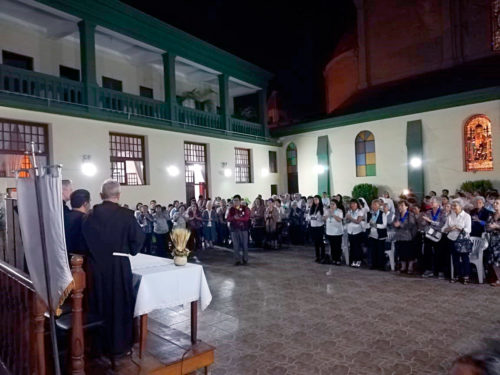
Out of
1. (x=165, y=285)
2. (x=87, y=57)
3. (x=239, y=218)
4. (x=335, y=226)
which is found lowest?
(x=335, y=226)

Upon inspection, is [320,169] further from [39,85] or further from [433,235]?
[39,85]

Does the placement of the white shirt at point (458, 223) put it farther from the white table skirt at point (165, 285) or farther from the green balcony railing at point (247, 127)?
the green balcony railing at point (247, 127)

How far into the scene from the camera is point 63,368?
395cm

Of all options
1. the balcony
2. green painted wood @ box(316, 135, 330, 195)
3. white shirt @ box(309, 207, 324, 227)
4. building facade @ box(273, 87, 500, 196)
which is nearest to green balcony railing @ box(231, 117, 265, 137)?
the balcony

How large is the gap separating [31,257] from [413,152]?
17.4 meters

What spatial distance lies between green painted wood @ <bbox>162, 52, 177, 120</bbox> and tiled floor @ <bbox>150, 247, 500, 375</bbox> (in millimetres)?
9694

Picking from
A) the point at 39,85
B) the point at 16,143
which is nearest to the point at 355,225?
the point at 16,143

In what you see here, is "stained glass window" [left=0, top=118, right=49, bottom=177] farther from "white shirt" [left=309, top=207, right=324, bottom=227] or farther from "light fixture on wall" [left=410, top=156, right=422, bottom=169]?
"light fixture on wall" [left=410, top=156, right=422, bottom=169]

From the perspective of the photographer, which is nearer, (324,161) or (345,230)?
(345,230)

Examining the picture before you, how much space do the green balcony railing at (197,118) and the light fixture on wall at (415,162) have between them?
9612mm

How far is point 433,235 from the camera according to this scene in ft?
28.6

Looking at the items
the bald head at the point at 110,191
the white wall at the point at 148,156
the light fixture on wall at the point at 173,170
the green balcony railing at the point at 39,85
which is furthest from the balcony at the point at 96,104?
the bald head at the point at 110,191

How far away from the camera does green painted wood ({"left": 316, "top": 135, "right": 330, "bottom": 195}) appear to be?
68.7ft

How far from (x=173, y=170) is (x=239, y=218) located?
22.1ft
